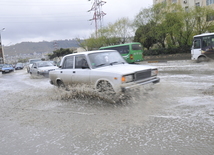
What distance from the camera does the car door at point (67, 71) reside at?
7.74m

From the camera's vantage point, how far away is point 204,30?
94.5 ft

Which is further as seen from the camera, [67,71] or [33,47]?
[33,47]

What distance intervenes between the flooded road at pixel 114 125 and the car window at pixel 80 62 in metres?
0.82

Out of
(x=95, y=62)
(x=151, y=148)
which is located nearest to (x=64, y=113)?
(x=95, y=62)

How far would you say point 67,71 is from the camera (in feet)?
25.9

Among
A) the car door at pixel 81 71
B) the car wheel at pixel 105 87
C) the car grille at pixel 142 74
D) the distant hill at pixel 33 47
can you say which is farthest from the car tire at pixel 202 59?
the distant hill at pixel 33 47

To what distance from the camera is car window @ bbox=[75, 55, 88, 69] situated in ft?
23.5

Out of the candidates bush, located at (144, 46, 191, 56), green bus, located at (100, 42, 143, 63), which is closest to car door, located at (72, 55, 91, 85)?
green bus, located at (100, 42, 143, 63)

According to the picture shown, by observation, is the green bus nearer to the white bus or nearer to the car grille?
the white bus

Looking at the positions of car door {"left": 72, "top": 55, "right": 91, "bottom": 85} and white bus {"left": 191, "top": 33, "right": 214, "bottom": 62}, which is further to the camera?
white bus {"left": 191, "top": 33, "right": 214, "bottom": 62}

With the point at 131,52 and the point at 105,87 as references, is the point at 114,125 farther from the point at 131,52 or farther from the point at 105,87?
the point at 131,52

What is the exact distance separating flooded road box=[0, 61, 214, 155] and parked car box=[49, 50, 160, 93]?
0.42 metres

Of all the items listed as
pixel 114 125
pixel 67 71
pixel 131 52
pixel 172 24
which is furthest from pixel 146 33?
pixel 114 125

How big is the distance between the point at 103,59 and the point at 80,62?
32.5 inches
